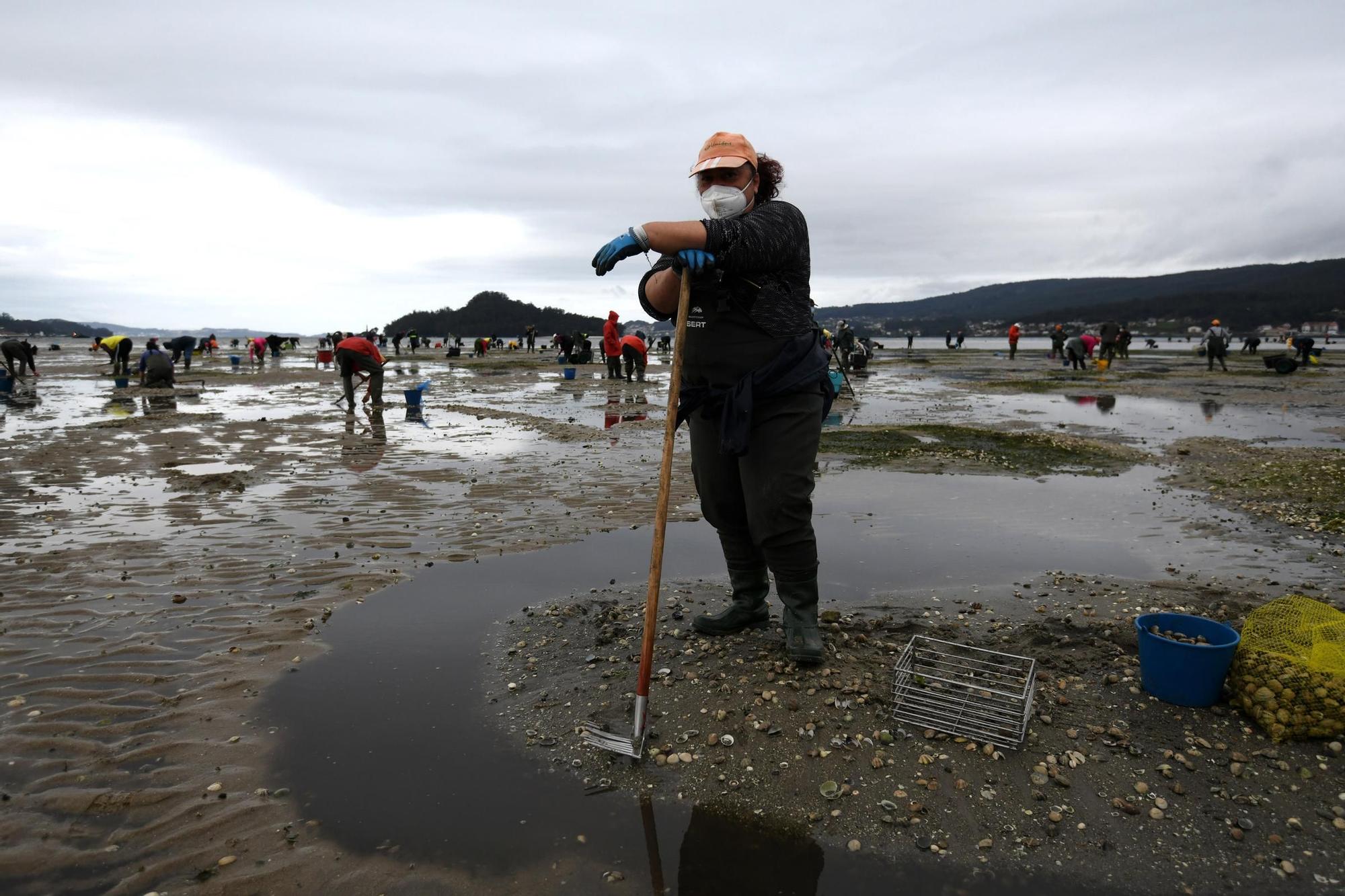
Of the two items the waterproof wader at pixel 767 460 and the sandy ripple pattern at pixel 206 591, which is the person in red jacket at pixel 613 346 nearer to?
the sandy ripple pattern at pixel 206 591

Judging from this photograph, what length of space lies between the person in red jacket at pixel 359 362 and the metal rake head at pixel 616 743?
16378 mm

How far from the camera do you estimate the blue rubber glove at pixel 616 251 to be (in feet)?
11.6

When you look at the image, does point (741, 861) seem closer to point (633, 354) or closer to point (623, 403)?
point (623, 403)

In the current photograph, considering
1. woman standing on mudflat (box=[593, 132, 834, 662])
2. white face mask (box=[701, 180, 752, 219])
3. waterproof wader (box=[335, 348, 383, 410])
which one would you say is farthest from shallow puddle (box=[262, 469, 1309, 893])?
waterproof wader (box=[335, 348, 383, 410])

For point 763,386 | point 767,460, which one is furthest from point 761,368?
point 767,460

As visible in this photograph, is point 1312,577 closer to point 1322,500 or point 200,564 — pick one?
point 1322,500

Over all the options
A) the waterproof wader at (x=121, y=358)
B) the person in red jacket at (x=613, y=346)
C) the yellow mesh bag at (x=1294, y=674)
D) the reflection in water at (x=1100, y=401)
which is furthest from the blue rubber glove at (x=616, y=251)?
the waterproof wader at (x=121, y=358)

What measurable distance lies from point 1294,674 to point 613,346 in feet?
87.6

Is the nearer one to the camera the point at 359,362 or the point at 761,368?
the point at 761,368

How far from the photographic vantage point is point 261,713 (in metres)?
3.95

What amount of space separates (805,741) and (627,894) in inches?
47.7

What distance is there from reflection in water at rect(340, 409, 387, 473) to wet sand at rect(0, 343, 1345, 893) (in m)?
0.11

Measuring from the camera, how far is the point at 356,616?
5289 millimetres

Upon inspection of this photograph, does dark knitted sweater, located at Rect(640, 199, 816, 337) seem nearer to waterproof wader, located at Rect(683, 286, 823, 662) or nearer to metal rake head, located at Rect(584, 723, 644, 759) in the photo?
waterproof wader, located at Rect(683, 286, 823, 662)
